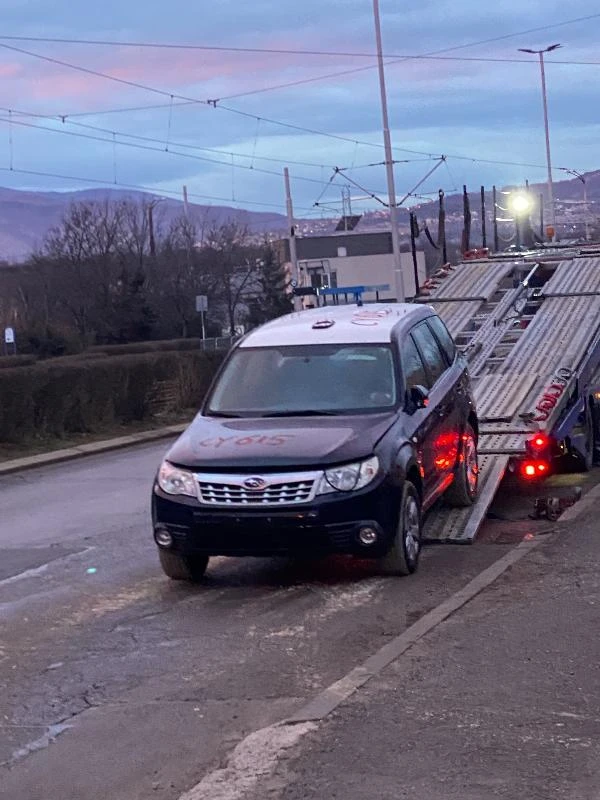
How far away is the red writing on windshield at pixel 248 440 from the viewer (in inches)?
352

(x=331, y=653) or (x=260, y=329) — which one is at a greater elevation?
(x=260, y=329)

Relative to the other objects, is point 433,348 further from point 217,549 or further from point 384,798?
point 384,798

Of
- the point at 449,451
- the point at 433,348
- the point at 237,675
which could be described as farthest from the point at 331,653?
the point at 433,348

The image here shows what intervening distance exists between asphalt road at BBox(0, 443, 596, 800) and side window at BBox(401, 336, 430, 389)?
137cm

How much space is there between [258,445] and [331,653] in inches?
79.1

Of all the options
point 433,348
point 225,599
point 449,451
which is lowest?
point 225,599

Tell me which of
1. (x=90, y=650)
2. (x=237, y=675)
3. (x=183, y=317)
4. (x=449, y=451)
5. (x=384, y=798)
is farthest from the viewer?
(x=183, y=317)

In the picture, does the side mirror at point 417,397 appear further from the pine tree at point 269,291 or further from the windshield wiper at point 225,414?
the pine tree at point 269,291

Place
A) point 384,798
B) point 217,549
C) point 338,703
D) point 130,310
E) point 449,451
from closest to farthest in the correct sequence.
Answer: point 384,798
point 338,703
point 217,549
point 449,451
point 130,310

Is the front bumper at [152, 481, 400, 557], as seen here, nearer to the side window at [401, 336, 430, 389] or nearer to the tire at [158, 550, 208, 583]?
the tire at [158, 550, 208, 583]

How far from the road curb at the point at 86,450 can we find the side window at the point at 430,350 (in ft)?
30.1

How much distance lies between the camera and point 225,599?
8.90m

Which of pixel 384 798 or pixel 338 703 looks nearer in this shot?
pixel 384 798

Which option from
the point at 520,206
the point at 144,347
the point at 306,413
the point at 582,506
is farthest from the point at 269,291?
the point at 306,413
